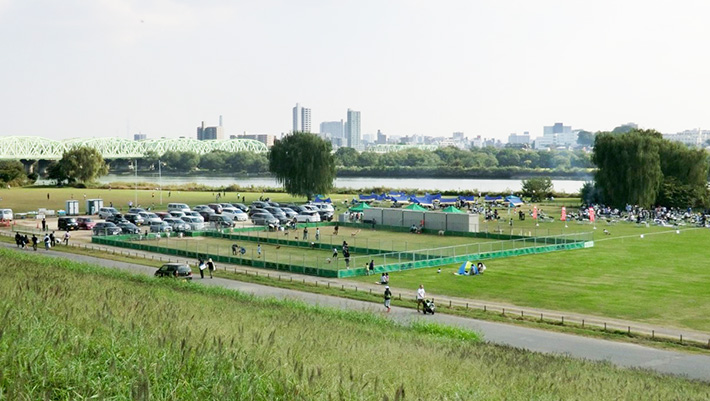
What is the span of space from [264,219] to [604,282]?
36.0 meters

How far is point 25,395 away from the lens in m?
7.99

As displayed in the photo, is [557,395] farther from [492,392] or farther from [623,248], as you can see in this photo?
[623,248]

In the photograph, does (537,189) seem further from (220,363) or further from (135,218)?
(220,363)

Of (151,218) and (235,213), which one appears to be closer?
(151,218)

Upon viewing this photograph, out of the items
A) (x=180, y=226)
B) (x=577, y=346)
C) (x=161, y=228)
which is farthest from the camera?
(x=180, y=226)

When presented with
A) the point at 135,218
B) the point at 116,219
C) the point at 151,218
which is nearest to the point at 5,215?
the point at 116,219

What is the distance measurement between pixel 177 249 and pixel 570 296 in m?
26.1

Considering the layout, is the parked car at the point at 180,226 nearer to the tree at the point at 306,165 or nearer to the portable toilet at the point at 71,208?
the portable toilet at the point at 71,208

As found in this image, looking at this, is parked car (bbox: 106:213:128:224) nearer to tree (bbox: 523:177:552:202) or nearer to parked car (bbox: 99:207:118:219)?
parked car (bbox: 99:207:118:219)

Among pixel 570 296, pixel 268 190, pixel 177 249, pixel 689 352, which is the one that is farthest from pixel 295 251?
pixel 268 190

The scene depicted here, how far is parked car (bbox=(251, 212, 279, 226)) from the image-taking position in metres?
66.2

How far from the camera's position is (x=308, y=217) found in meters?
71.8

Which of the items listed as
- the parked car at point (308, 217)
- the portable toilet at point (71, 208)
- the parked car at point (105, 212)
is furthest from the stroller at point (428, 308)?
the portable toilet at point (71, 208)

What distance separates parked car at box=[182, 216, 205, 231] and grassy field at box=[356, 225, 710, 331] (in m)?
26.1
